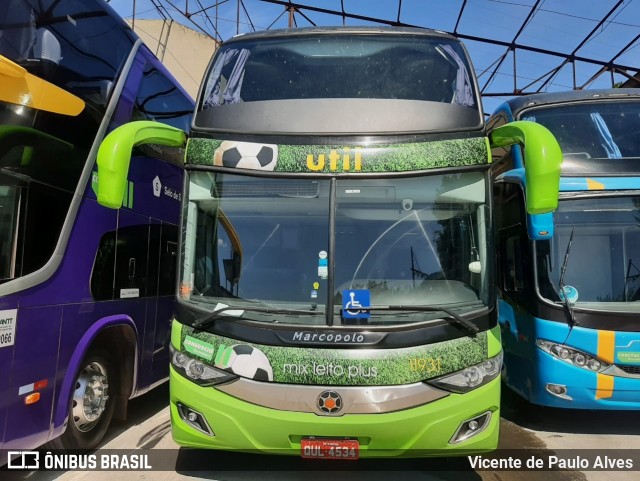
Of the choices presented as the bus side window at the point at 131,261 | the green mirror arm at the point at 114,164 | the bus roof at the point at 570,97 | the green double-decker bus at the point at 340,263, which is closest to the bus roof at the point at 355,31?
the green double-decker bus at the point at 340,263

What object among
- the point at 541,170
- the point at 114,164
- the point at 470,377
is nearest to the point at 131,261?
the point at 114,164

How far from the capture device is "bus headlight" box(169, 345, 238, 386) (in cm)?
344

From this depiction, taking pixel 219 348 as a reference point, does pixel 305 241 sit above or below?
above

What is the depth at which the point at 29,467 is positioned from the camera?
421 centimetres

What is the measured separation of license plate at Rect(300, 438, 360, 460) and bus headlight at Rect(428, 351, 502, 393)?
69 centimetres

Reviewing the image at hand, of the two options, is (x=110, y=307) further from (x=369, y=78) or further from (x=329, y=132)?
(x=369, y=78)

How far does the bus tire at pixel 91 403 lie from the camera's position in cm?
436

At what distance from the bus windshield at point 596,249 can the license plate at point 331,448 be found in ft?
9.73

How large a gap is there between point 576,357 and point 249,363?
11.5 ft

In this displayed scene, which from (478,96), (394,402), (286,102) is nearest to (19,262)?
(286,102)

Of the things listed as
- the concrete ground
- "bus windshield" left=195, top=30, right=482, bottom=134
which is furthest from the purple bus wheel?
"bus windshield" left=195, top=30, right=482, bottom=134

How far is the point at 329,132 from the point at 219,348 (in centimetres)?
184

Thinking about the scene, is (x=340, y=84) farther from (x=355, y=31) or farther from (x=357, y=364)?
(x=357, y=364)

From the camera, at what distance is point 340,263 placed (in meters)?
3.65
